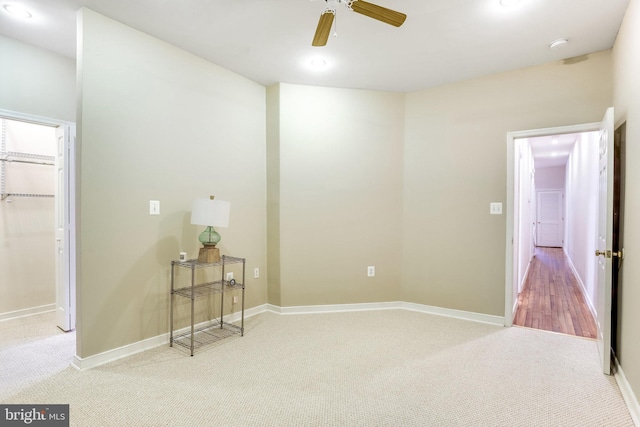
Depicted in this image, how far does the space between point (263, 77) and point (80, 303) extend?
265 centimetres

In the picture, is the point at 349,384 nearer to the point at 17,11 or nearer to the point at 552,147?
the point at 17,11

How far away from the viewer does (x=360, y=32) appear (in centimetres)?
259

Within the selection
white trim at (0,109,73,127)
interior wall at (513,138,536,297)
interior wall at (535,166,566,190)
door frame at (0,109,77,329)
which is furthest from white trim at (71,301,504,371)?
interior wall at (535,166,566,190)

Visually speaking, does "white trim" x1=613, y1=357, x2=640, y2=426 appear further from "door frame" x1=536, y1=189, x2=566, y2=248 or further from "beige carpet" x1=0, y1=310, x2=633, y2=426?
"door frame" x1=536, y1=189, x2=566, y2=248

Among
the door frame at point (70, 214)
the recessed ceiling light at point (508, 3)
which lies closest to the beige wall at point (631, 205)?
the recessed ceiling light at point (508, 3)

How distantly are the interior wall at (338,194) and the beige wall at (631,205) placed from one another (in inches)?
78.6

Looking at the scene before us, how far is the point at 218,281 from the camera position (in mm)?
3221

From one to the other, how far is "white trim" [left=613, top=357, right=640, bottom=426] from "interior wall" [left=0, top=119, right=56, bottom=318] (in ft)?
17.0

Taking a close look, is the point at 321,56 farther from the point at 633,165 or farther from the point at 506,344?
the point at 506,344

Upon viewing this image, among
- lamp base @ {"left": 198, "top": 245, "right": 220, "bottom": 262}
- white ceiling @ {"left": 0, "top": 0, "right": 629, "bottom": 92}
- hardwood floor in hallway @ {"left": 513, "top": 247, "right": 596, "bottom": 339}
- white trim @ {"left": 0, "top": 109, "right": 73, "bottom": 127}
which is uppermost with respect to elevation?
white ceiling @ {"left": 0, "top": 0, "right": 629, "bottom": 92}

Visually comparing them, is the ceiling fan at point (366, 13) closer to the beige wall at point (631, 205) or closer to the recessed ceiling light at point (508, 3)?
the recessed ceiling light at point (508, 3)

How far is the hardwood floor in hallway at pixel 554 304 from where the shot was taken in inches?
132

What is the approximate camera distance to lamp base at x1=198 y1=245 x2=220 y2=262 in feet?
9.16

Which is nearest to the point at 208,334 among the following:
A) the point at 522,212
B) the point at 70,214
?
the point at 70,214
